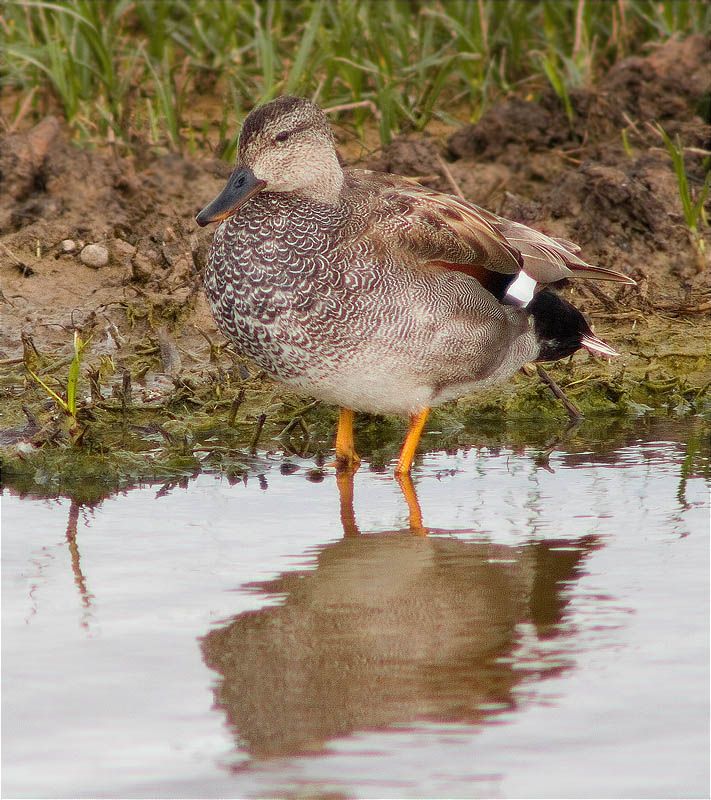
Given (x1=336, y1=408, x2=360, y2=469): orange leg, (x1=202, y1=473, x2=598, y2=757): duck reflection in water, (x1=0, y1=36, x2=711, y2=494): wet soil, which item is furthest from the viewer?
(x1=0, y1=36, x2=711, y2=494): wet soil

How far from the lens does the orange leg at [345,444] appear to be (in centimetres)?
539

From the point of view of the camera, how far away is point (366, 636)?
3670 millimetres

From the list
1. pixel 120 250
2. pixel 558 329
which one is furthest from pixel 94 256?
pixel 558 329

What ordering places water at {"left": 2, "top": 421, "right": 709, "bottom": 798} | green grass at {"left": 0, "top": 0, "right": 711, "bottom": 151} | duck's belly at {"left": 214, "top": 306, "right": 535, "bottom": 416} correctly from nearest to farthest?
water at {"left": 2, "top": 421, "right": 709, "bottom": 798}, duck's belly at {"left": 214, "top": 306, "right": 535, "bottom": 416}, green grass at {"left": 0, "top": 0, "right": 711, "bottom": 151}

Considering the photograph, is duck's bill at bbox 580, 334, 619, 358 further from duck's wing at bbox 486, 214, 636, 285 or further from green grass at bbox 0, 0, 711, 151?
green grass at bbox 0, 0, 711, 151

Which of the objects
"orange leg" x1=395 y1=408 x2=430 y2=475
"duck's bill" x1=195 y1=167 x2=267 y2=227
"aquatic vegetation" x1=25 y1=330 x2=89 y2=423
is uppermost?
"duck's bill" x1=195 y1=167 x2=267 y2=227

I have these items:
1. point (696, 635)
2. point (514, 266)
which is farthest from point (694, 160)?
point (696, 635)

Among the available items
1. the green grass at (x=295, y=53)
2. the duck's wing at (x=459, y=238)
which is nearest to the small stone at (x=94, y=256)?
the green grass at (x=295, y=53)

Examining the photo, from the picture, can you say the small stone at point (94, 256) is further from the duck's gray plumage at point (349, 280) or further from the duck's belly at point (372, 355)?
the duck's belly at point (372, 355)

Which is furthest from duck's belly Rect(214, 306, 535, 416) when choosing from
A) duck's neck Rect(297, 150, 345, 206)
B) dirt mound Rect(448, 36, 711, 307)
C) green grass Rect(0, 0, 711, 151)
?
green grass Rect(0, 0, 711, 151)

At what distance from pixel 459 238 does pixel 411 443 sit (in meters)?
0.78

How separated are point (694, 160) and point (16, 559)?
489 centimetres

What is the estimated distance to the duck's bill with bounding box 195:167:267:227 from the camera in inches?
198

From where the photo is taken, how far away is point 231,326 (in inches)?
201
